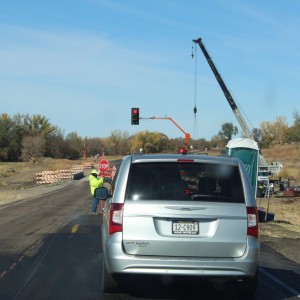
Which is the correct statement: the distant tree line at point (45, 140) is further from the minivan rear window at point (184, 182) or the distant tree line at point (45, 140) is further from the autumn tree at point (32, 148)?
the minivan rear window at point (184, 182)

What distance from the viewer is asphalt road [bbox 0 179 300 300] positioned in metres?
7.04

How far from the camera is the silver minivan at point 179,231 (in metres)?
6.22

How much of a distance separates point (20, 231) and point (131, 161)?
8358 mm

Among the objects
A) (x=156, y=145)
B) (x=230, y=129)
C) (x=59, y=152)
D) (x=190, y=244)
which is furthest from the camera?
(x=59, y=152)

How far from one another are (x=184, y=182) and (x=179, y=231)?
67cm

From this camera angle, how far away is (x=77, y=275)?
27.1 feet

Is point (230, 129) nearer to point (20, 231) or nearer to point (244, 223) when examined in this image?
point (20, 231)

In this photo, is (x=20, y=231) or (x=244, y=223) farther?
(x=20, y=231)

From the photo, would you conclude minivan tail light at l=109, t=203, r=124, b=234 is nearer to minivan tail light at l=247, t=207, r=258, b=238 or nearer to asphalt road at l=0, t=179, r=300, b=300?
asphalt road at l=0, t=179, r=300, b=300

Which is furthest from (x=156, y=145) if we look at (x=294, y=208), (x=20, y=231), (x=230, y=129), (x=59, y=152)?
(x=20, y=231)

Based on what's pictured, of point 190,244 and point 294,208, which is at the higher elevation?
point 190,244

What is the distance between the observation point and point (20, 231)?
14062 millimetres

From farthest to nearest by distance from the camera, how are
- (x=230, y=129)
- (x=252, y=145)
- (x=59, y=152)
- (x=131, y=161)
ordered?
(x=59, y=152)
(x=230, y=129)
(x=252, y=145)
(x=131, y=161)

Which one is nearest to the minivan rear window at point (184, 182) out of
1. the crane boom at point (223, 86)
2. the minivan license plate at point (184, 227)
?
the minivan license plate at point (184, 227)
